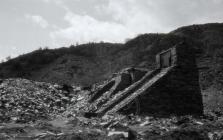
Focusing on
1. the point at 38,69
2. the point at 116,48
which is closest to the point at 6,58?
the point at 38,69

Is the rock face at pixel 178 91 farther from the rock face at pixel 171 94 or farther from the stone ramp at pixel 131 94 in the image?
the stone ramp at pixel 131 94

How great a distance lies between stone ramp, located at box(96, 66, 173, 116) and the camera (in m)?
12.0

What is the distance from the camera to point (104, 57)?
3425 centimetres

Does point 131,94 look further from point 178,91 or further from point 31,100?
point 31,100

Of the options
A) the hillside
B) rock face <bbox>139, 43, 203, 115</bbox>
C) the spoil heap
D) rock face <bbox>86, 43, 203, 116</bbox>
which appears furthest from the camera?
the hillside

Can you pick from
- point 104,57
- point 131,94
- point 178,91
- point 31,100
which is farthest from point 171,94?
point 104,57

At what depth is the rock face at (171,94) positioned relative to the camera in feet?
38.7

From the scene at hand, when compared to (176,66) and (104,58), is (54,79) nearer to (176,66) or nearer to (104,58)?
(104,58)

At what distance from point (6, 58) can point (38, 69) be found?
4887 mm

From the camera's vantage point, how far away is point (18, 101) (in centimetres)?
1589

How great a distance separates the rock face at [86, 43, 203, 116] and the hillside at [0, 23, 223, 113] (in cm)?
1139

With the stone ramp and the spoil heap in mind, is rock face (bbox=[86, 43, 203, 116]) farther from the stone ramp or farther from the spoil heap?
the spoil heap

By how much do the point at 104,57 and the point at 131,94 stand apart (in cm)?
2095

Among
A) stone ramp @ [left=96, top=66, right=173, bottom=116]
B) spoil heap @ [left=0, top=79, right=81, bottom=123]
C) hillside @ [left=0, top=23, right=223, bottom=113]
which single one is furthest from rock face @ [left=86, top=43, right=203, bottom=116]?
hillside @ [left=0, top=23, right=223, bottom=113]
